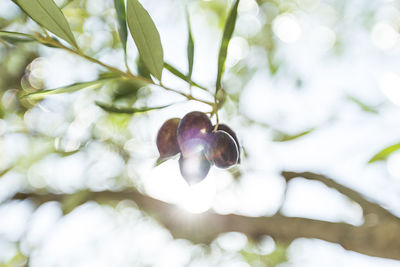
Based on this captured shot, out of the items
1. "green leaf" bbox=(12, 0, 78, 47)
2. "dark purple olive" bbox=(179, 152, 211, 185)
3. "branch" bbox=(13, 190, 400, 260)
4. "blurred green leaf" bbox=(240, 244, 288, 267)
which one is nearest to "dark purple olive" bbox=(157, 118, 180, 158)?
"dark purple olive" bbox=(179, 152, 211, 185)

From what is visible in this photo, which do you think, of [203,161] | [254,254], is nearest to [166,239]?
[254,254]

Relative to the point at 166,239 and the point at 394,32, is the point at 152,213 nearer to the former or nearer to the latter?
the point at 166,239

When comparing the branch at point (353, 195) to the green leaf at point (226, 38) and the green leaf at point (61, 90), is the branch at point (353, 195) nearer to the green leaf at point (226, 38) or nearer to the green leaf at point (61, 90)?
the green leaf at point (226, 38)

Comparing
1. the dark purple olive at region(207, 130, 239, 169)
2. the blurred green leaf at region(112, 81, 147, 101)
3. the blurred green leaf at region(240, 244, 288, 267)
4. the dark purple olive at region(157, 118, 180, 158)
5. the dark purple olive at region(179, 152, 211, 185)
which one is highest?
the dark purple olive at region(207, 130, 239, 169)

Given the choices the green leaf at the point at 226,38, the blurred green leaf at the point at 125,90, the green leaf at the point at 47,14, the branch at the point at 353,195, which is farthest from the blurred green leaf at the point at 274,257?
the green leaf at the point at 47,14

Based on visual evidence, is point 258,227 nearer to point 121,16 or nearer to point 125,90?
point 125,90

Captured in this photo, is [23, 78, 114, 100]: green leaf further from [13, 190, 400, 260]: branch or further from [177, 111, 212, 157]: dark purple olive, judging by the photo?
[13, 190, 400, 260]: branch
